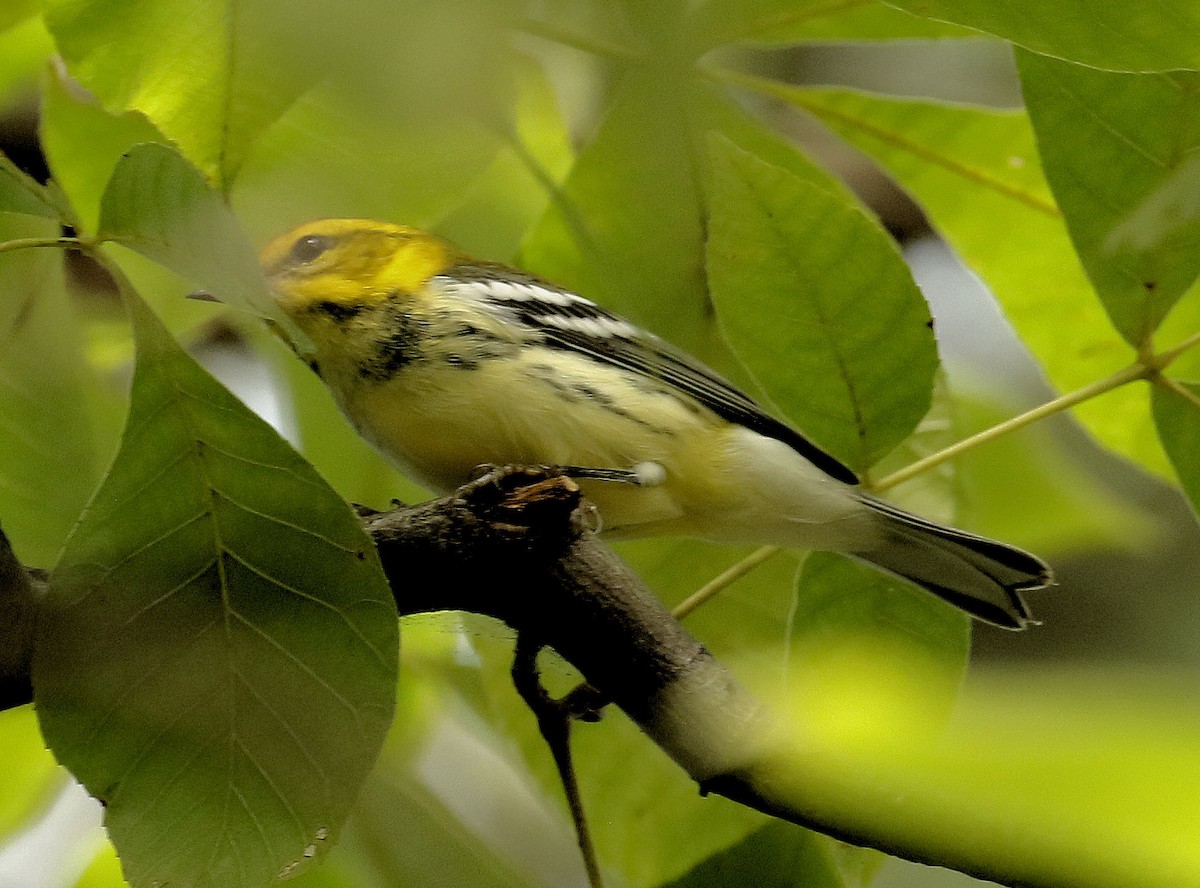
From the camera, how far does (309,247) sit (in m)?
1.33

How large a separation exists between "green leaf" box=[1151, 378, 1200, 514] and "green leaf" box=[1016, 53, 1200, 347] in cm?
10

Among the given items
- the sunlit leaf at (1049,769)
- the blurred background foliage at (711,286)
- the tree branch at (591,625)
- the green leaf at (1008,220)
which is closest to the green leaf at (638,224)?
the blurred background foliage at (711,286)

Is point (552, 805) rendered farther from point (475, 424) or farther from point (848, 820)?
point (848, 820)

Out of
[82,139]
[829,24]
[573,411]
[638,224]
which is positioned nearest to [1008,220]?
[829,24]

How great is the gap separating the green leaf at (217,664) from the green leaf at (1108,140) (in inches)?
21.8

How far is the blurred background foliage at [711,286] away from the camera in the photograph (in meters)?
0.53

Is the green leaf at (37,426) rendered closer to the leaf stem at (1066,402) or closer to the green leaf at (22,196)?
the green leaf at (22,196)

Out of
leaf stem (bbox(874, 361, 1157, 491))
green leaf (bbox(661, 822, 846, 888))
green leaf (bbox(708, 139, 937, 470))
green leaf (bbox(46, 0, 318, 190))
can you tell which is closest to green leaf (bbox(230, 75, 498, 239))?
green leaf (bbox(46, 0, 318, 190))

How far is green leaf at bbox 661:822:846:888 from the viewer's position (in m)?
0.86

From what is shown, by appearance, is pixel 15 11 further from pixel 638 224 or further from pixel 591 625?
pixel 591 625

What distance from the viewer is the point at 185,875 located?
697 mm

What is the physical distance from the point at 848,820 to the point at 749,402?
81 cm

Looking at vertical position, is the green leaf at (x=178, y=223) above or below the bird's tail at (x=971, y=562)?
above

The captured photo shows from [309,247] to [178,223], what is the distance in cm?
73
